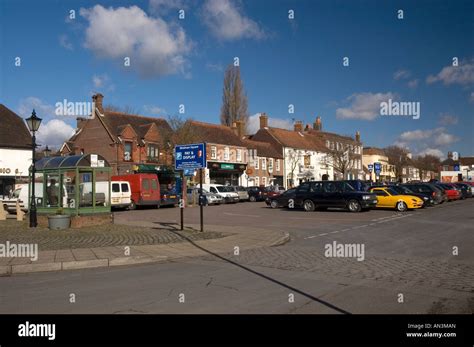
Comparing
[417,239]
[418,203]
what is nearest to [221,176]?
[418,203]

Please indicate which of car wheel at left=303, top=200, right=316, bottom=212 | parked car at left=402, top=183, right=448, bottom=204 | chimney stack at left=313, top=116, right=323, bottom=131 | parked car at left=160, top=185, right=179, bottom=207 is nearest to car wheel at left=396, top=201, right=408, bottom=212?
car wheel at left=303, top=200, right=316, bottom=212

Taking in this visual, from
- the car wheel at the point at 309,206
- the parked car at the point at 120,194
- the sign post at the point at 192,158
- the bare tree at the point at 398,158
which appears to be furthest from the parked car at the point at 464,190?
the bare tree at the point at 398,158

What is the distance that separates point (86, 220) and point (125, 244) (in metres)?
5.36

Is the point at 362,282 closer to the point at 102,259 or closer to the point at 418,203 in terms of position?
the point at 102,259

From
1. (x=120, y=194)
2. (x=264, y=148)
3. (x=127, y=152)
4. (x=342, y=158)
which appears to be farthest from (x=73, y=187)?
(x=342, y=158)

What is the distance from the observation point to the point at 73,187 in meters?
18.0

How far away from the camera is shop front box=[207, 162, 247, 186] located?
2060 inches

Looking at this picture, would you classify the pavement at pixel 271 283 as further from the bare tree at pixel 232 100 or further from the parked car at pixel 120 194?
the bare tree at pixel 232 100

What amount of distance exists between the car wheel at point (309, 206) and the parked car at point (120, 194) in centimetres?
1238

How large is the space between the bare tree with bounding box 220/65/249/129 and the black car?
38554mm

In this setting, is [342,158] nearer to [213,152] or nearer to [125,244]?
[213,152]

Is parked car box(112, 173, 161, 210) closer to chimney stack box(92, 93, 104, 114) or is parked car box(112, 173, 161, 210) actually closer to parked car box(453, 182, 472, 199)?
chimney stack box(92, 93, 104, 114)

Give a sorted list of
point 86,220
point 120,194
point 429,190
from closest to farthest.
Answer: point 86,220
point 120,194
point 429,190

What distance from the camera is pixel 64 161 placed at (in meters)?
18.8
